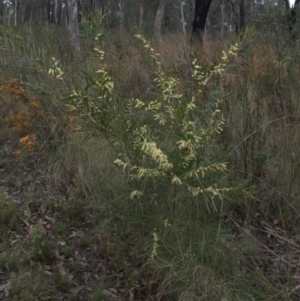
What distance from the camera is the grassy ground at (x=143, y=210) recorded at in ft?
10.2

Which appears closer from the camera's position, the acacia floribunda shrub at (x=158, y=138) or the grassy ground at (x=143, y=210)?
the acacia floribunda shrub at (x=158, y=138)

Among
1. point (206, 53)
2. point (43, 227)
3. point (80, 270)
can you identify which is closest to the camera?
point (80, 270)

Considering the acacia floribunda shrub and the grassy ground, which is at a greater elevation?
the acacia floribunda shrub

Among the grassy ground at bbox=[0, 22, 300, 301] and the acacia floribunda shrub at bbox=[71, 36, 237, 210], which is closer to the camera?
the acacia floribunda shrub at bbox=[71, 36, 237, 210]

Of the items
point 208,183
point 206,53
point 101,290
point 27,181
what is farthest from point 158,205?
point 206,53

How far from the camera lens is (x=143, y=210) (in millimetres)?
3211

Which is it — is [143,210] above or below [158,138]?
below

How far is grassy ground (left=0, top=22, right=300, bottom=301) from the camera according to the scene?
3.12 m

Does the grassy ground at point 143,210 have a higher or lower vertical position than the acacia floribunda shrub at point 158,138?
lower

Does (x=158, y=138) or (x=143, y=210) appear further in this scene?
(x=143, y=210)

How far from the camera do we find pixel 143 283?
10.8ft

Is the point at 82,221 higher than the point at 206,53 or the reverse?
the reverse

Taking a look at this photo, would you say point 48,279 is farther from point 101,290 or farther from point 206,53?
point 206,53

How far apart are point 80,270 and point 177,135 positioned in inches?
55.4
